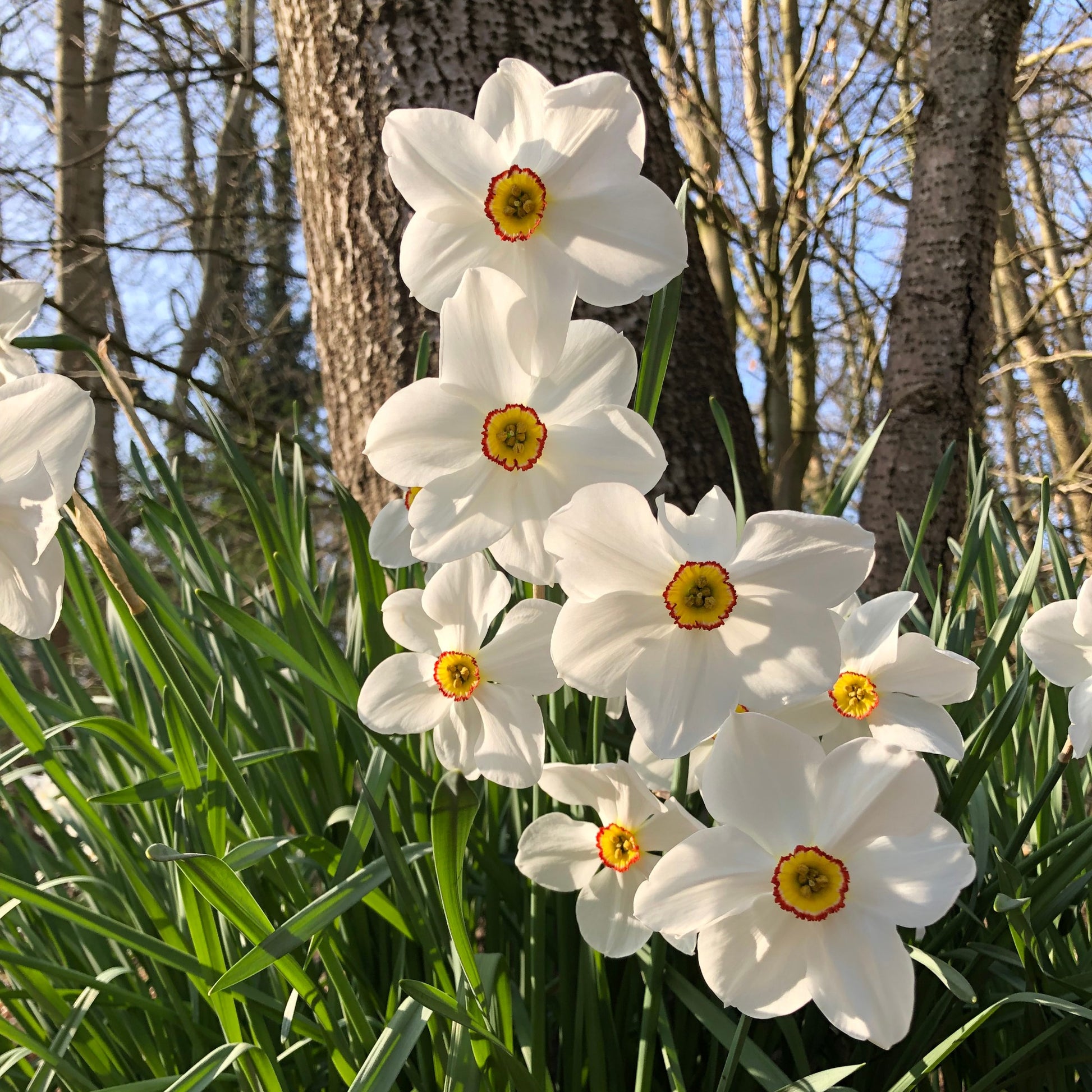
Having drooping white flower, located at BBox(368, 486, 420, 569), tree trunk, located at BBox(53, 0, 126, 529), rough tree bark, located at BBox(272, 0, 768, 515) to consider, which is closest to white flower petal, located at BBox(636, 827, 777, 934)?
drooping white flower, located at BBox(368, 486, 420, 569)

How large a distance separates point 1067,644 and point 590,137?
0.56 metres

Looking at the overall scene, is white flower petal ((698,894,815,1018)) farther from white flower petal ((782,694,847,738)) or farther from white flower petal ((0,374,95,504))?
white flower petal ((0,374,95,504))

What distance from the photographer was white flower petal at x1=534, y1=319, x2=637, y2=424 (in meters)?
0.56

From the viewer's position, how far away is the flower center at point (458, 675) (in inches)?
27.9

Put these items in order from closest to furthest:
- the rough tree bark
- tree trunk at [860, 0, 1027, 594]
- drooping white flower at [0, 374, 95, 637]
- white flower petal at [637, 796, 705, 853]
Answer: drooping white flower at [0, 374, 95, 637] → white flower petal at [637, 796, 705, 853] → the rough tree bark → tree trunk at [860, 0, 1027, 594]

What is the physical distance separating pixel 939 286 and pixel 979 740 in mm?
1590

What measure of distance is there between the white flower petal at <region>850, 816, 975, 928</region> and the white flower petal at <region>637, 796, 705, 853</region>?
0.10 metres

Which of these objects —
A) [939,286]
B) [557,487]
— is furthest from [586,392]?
[939,286]

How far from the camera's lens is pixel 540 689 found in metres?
0.67

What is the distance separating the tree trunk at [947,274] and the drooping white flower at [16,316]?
1.67m

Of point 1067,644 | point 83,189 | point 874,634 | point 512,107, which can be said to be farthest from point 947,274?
point 83,189

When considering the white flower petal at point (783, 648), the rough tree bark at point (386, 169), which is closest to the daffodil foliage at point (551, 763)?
the white flower petal at point (783, 648)

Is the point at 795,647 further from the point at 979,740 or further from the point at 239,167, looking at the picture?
the point at 239,167

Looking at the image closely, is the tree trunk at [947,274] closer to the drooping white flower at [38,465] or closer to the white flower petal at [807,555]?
the white flower petal at [807,555]
